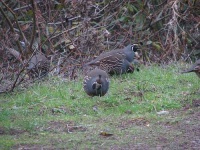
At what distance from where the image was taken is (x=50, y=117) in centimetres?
838

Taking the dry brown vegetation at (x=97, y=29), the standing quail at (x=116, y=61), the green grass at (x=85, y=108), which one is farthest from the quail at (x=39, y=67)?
the standing quail at (x=116, y=61)

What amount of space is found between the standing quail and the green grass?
22cm

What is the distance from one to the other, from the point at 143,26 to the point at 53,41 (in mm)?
2220

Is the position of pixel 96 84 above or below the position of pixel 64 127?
above

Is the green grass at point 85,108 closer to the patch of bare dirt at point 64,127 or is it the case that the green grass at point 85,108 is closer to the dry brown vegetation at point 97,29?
the patch of bare dirt at point 64,127

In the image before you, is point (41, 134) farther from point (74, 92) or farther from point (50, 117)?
point (74, 92)

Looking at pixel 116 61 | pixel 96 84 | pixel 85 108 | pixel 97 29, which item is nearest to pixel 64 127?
pixel 85 108

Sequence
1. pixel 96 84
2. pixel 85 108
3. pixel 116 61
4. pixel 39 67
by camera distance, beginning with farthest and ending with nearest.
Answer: pixel 116 61, pixel 39 67, pixel 96 84, pixel 85 108

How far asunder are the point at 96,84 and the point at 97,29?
183 inches

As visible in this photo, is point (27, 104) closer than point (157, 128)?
No

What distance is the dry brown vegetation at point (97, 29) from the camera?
12.9 metres

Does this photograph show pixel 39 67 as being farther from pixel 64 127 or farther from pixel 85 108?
pixel 64 127

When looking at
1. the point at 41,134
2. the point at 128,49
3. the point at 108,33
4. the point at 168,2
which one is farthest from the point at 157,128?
the point at 168,2

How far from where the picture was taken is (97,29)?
13.8 meters
